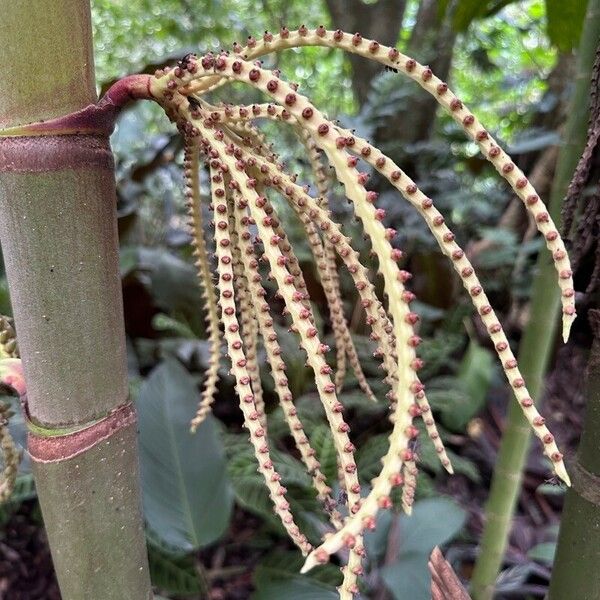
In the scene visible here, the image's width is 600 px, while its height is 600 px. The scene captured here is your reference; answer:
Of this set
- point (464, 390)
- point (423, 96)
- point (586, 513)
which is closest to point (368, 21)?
point (423, 96)

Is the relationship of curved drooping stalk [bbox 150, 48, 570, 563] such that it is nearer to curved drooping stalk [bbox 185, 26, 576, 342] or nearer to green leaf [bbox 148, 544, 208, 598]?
curved drooping stalk [bbox 185, 26, 576, 342]

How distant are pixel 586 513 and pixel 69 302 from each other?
362 mm

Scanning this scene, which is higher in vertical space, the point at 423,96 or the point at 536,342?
the point at 423,96

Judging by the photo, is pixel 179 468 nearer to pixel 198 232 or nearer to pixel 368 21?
pixel 198 232

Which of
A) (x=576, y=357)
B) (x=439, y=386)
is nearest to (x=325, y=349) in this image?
(x=439, y=386)

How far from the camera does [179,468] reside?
0.81 m

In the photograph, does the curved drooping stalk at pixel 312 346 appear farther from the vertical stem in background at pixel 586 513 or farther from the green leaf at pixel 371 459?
the green leaf at pixel 371 459

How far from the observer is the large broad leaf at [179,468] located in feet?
2.54

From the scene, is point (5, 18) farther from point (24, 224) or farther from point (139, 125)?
point (139, 125)

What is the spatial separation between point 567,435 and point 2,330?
4.45 feet

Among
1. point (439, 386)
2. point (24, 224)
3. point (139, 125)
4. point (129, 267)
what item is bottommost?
point (439, 386)

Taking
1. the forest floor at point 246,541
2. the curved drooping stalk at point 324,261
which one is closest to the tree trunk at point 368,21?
the forest floor at point 246,541

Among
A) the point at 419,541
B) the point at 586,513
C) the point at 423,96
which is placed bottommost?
the point at 419,541

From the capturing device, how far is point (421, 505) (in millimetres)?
800
